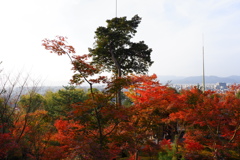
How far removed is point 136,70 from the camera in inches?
505

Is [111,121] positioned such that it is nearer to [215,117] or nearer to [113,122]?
[113,122]

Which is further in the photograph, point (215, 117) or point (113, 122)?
point (215, 117)

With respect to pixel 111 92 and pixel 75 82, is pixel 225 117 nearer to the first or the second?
pixel 111 92

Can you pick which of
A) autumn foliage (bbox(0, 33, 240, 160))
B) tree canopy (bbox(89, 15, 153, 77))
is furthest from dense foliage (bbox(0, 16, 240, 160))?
tree canopy (bbox(89, 15, 153, 77))

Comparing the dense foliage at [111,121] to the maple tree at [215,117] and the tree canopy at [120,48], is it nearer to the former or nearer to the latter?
the maple tree at [215,117]

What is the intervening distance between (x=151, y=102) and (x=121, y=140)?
7.87ft

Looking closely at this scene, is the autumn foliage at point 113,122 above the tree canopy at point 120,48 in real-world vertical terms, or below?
below

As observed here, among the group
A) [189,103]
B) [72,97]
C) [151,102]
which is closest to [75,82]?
[151,102]

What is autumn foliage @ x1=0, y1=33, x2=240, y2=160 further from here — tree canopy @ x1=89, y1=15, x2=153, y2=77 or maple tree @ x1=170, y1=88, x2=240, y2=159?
tree canopy @ x1=89, y1=15, x2=153, y2=77

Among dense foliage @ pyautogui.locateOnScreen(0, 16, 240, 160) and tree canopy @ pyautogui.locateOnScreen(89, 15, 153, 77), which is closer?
dense foliage @ pyautogui.locateOnScreen(0, 16, 240, 160)

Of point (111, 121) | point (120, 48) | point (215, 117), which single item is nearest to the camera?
point (111, 121)

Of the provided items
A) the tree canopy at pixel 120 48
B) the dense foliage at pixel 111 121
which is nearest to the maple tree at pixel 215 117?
the dense foliage at pixel 111 121

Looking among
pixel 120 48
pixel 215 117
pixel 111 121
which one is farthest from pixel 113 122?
pixel 120 48

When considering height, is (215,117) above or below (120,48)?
below
